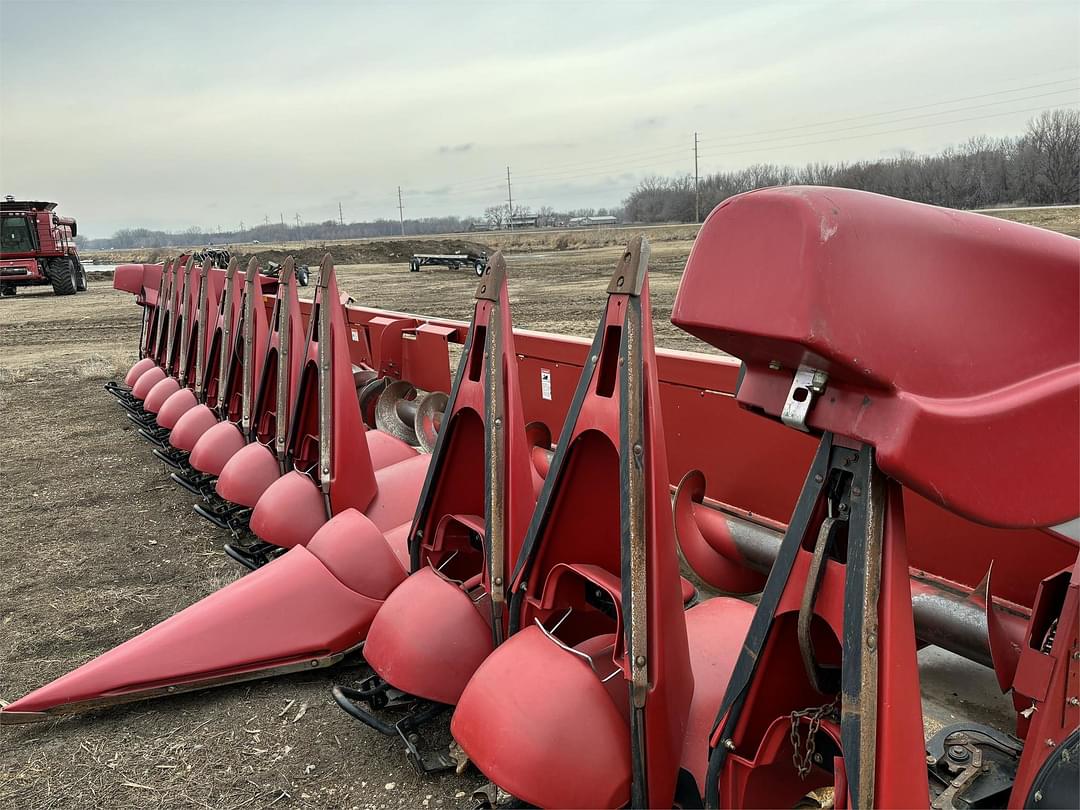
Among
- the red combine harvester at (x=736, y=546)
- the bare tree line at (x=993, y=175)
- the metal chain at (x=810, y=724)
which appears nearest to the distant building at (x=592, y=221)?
the bare tree line at (x=993, y=175)

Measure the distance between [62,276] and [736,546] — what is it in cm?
2623

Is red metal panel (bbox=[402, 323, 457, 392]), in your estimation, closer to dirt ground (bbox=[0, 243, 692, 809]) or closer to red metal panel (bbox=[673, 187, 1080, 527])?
dirt ground (bbox=[0, 243, 692, 809])

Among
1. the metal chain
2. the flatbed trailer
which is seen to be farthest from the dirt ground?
the flatbed trailer

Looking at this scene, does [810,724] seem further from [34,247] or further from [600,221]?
[600,221]

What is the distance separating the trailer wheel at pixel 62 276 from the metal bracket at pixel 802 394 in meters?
27.2

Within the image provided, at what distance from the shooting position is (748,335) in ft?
4.26

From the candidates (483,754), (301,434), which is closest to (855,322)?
(483,754)

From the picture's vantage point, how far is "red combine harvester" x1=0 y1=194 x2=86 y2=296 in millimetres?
22328

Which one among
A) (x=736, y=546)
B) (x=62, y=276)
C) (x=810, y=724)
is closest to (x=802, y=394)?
(x=810, y=724)

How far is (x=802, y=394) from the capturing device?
4.37ft

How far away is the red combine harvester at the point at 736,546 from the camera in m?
1.24

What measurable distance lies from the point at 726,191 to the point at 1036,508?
197ft

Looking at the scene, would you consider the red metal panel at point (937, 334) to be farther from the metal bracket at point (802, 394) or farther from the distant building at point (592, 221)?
the distant building at point (592, 221)

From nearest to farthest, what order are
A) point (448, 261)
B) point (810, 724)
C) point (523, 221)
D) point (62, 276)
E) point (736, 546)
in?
point (810, 724), point (736, 546), point (62, 276), point (448, 261), point (523, 221)
